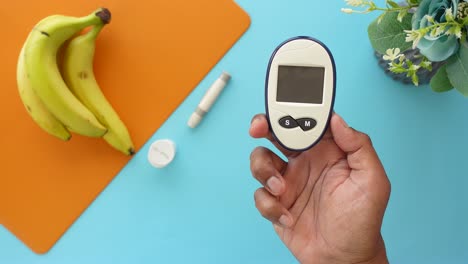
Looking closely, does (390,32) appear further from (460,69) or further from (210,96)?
(210,96)

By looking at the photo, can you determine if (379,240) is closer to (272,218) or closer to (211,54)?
(272,218)

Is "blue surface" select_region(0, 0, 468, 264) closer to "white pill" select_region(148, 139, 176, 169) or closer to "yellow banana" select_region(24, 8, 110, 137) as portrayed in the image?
"white pill" select_region(148, 139, 176, 169)

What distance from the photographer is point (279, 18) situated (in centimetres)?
75

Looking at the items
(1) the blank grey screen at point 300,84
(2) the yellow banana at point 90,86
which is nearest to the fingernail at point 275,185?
(1) the blank grey screen at point 300,84

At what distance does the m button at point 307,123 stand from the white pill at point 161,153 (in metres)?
0.31

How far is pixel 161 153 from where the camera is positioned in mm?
753

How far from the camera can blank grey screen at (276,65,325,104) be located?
51cm

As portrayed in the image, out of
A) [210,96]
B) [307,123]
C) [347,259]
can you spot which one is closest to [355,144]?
[307,123]

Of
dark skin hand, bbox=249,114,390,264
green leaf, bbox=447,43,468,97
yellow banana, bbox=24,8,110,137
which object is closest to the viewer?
green leaf, bbox=447,43,468,97

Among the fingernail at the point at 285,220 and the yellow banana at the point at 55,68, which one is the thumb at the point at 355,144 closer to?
the fingernail at the point at 285,220

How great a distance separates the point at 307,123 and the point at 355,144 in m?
0.07

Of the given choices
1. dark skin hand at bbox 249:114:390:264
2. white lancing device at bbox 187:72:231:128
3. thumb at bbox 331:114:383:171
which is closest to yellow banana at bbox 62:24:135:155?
white lancing device at bbox 187:72:231:128

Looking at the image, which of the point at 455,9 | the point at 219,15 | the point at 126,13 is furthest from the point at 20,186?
the point at 455,9

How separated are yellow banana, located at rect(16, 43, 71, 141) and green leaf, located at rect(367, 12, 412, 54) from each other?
556mm
